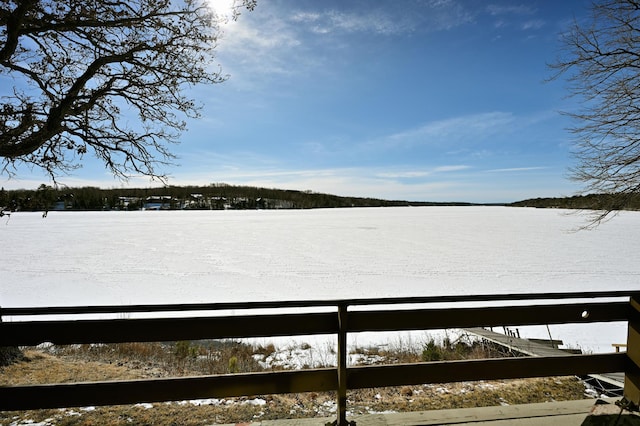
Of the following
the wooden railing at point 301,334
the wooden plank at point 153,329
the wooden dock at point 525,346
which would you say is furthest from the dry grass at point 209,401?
the wooden plank at point 153,329

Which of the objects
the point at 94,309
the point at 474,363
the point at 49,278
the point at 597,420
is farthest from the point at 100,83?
the point at 49,278

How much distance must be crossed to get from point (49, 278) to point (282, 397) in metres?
13.8

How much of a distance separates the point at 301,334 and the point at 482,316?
140 cm

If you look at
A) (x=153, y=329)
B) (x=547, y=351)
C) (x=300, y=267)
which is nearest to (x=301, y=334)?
(x=153, y=329)

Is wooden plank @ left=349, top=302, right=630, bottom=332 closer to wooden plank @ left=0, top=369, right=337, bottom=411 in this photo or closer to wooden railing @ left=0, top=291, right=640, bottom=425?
wooden railing @ left=0, top=291, right=640, bottom=425

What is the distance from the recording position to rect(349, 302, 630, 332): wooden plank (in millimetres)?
2621

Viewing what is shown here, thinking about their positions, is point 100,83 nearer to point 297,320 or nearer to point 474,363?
point 297,320

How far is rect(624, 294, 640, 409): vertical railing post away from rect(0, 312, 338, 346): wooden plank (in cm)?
259

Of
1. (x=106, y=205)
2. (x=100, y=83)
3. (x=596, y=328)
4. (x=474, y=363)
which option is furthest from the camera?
(x=106, y=205)

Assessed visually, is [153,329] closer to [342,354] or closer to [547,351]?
[342,354]

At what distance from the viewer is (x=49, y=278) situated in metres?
13.8

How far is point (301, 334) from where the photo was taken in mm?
2576

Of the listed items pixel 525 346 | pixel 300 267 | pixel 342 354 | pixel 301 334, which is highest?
pixel 301 334

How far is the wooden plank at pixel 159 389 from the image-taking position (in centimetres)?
238
